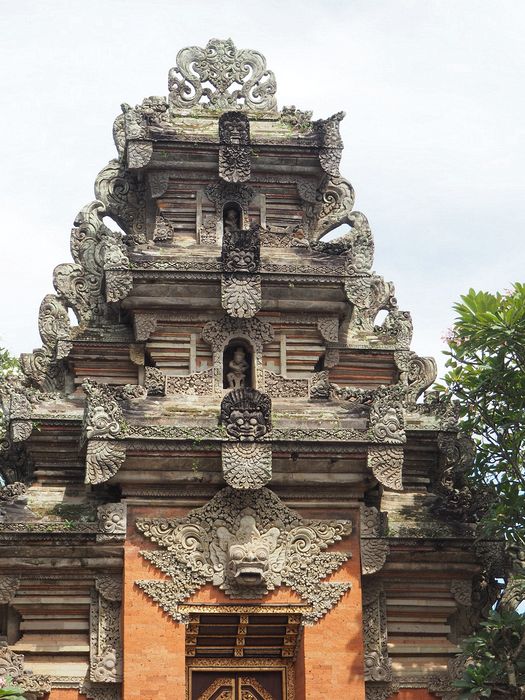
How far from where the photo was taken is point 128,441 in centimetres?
2188

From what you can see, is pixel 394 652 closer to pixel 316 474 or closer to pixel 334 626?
pixel 334 626

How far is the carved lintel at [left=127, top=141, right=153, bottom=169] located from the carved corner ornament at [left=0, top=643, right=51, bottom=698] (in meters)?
8.49

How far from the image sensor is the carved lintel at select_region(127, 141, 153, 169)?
25531 millimetres

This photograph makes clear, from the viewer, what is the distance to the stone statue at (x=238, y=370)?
79.9ft

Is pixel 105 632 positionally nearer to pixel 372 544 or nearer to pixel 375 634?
pixel 375 634

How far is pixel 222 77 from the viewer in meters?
27.4

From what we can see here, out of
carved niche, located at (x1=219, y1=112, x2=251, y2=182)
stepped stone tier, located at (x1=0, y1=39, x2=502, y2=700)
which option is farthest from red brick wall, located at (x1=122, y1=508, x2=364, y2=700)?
carved niche, located at (x1=219, y1=112, x2=251, y2=182)

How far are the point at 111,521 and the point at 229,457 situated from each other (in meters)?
1.98

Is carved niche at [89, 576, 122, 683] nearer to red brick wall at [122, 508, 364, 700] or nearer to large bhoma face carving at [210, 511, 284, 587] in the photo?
red brick wall at [122, 508, 364, 700]

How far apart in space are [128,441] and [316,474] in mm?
2890

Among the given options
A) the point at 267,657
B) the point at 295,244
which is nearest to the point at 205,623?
the point at 267,657

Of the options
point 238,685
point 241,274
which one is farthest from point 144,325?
point 238,685

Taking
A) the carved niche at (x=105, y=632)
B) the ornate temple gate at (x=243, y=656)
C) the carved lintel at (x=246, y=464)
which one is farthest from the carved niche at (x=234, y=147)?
the ornate temple gate at (x=243, y=656)

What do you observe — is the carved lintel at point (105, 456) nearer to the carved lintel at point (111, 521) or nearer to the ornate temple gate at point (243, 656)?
the carved lintel at point (111, 521)
